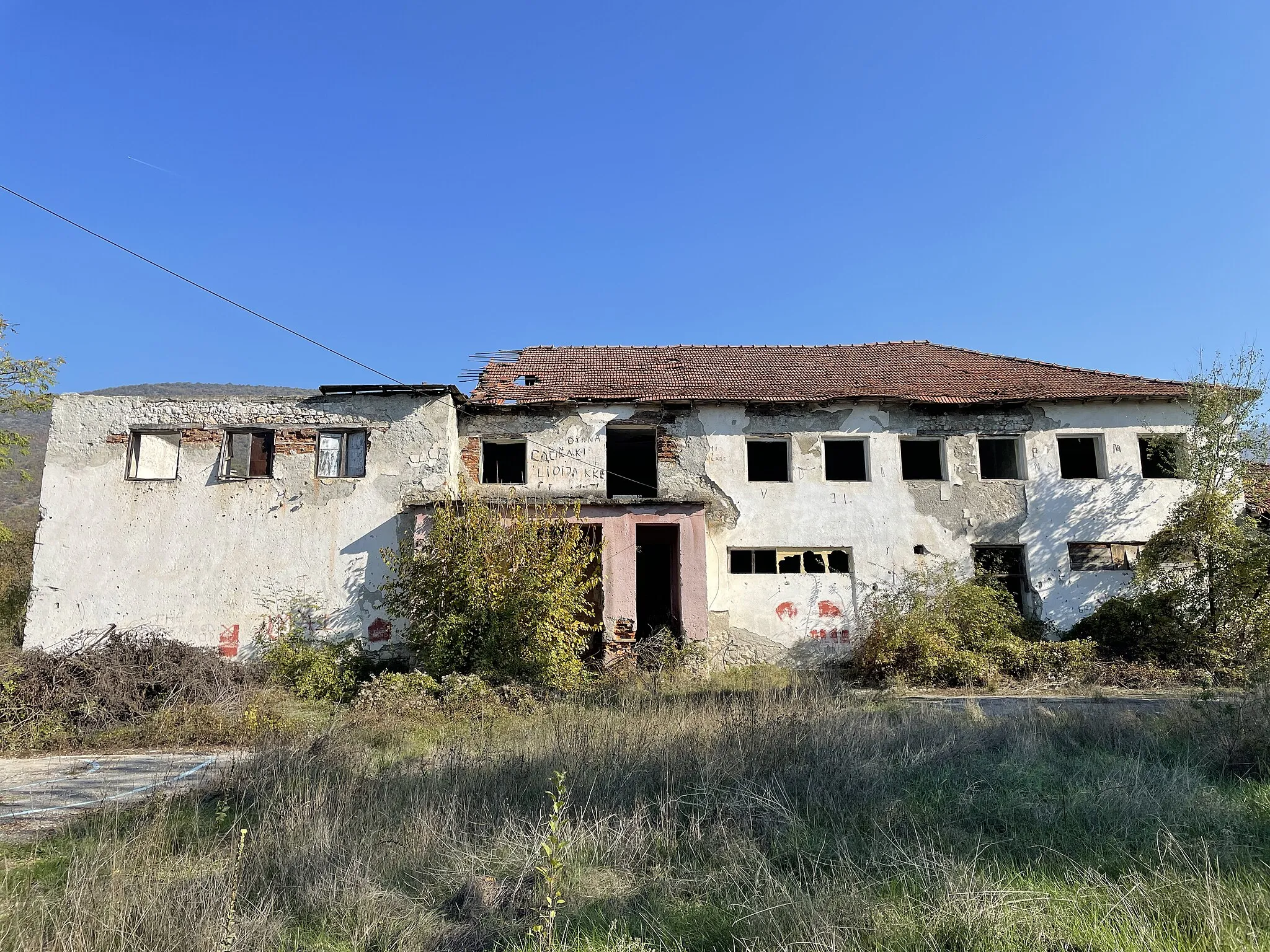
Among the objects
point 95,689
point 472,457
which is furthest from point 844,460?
point 95,689

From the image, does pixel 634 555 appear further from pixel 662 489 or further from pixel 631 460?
pixel 631 460

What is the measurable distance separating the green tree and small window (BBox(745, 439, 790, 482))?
16.9 feet

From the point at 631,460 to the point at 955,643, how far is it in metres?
8.38

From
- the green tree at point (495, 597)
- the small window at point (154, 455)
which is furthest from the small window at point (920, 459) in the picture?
the small window at point (154, 455)

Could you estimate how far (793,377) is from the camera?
59.6ft

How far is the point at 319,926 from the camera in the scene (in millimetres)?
3846

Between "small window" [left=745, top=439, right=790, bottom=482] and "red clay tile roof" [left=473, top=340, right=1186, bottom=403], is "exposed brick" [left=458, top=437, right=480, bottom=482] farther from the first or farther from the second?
"small window" [left=745, top=439, right=790, bottom=482]

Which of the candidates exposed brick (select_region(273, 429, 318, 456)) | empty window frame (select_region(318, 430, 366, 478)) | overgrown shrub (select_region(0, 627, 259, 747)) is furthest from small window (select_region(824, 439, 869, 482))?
overgrown shrub (select_region(0, 627, 259, 747))

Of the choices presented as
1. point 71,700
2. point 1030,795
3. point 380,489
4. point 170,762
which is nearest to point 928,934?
point 1030,795

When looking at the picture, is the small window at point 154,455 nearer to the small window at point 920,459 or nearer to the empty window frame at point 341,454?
the empty window frame at point 341,454

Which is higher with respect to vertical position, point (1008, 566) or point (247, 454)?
point (247, 454)

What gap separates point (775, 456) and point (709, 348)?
4296 millimetres

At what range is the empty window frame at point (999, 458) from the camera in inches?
666

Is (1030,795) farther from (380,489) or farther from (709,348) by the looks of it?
(709,348)
